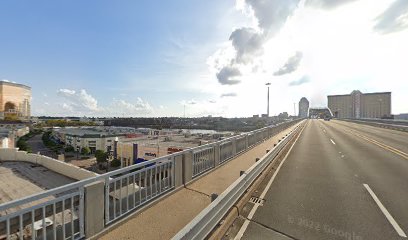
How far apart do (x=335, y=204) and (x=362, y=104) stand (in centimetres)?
14897

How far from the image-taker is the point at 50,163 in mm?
21438

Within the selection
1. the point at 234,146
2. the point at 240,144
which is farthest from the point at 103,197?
the point at 240,144

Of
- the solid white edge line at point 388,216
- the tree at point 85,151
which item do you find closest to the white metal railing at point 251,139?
the solid white edge line at point 388,216

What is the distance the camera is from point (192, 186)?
7469 millimetres

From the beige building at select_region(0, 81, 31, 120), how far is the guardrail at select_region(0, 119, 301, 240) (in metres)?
215

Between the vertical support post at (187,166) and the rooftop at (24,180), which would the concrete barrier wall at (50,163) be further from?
the vertical support post at (187,166)

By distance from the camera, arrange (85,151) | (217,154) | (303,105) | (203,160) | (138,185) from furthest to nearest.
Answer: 1. (303,105)
2. (85,151)
3. (217,154)
4. (203,160)
5. (138,185)

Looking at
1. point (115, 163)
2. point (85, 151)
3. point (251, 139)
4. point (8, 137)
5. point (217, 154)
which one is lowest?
point (85, 151)

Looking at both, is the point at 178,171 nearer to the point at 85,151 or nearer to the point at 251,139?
the point at 251,139

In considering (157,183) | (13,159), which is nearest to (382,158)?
(157,183)

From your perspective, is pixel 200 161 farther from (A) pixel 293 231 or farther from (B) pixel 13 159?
(B) pixel 13 159

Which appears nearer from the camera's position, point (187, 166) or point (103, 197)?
point (103, 197)

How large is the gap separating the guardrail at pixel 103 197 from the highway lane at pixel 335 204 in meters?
2.76

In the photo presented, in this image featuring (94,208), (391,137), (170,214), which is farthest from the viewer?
(391,137)
